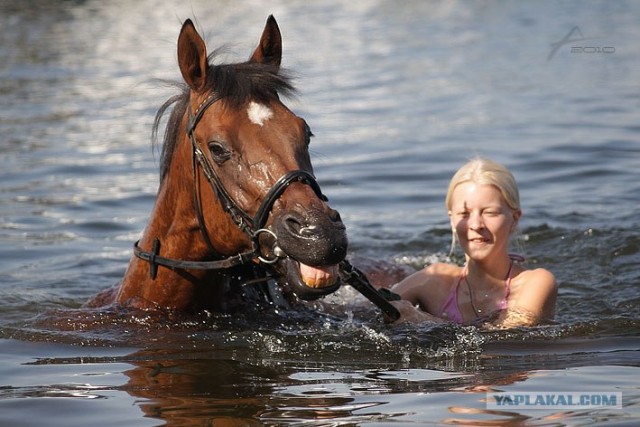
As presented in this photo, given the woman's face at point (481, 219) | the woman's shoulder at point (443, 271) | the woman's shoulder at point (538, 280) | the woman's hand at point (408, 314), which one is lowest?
the woman's hand at point (408, 314)

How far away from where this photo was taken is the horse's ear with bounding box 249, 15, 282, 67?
525cm

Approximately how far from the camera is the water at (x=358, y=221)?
473 cm

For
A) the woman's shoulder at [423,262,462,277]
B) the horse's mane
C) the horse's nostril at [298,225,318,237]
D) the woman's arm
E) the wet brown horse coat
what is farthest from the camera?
the woman's shoulder at [423,262,462,277]

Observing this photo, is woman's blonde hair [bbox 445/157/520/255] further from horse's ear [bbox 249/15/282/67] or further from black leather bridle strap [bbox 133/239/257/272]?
black leather bridle strap [bbox 133/239/257/272]

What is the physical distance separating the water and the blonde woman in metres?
0.26

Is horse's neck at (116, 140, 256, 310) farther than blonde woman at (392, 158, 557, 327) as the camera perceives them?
No

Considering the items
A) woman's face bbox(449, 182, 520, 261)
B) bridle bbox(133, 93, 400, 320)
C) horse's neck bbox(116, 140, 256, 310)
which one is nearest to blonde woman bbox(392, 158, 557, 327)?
woman's face bbox(449, 182, 520, 261)

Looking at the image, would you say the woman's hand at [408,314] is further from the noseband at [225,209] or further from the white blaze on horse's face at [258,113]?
the white blaze on horse's face at [258,113]

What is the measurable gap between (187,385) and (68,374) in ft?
2.15

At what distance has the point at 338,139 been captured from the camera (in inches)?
531

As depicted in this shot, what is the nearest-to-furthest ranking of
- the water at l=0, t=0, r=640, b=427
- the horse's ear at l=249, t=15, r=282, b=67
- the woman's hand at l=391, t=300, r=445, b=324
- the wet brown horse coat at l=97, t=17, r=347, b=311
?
the wet brown horse coat at l=97, t=17, r=347, b=311 < the water at l=0, t=0, r=640, b=427 < the horse's ear at l=249, t=15, r=282, b=67 < the woman's hand at l=391, t=300, r=445, b=324

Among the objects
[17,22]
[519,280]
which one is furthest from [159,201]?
[17,22]

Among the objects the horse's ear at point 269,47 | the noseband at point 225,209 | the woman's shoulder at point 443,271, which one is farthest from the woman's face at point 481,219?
the noseband at point 225,209

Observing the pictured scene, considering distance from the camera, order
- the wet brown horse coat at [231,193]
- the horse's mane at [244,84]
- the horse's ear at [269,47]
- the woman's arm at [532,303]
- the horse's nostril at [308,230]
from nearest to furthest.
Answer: the horse's nostril at [308,230]
the wet brown horse coat at [231,193]
the horse's mane at [244,84]
the horse's ear at [269,47]
the woman's arm at [532,303]
